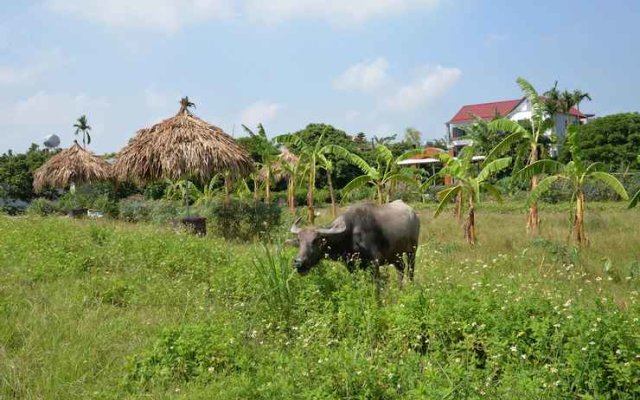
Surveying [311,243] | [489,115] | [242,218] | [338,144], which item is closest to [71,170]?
[242,218]

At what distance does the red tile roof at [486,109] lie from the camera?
180 feet

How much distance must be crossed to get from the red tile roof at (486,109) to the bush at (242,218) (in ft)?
143

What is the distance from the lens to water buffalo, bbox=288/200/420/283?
249 inches

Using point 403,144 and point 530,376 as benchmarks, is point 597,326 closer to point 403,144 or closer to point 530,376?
point 530,376

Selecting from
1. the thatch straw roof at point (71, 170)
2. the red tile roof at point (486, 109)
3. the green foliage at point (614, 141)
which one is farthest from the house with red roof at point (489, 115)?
the thatch straw roof at point (71, 170)

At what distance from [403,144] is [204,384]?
43394mm

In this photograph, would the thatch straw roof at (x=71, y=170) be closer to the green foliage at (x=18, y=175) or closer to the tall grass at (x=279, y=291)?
the green foliage at (x=18, y=175)

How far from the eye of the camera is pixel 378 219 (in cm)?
717

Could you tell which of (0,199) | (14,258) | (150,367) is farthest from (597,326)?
(0,199)

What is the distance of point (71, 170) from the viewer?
19969 mm

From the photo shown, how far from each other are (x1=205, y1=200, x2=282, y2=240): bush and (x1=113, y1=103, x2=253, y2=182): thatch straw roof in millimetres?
1016

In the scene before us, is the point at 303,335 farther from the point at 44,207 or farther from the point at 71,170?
the point at 44,207

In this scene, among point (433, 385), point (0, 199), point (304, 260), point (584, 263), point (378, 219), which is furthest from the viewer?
point (0, 199)

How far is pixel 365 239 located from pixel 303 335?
2.64 meters
